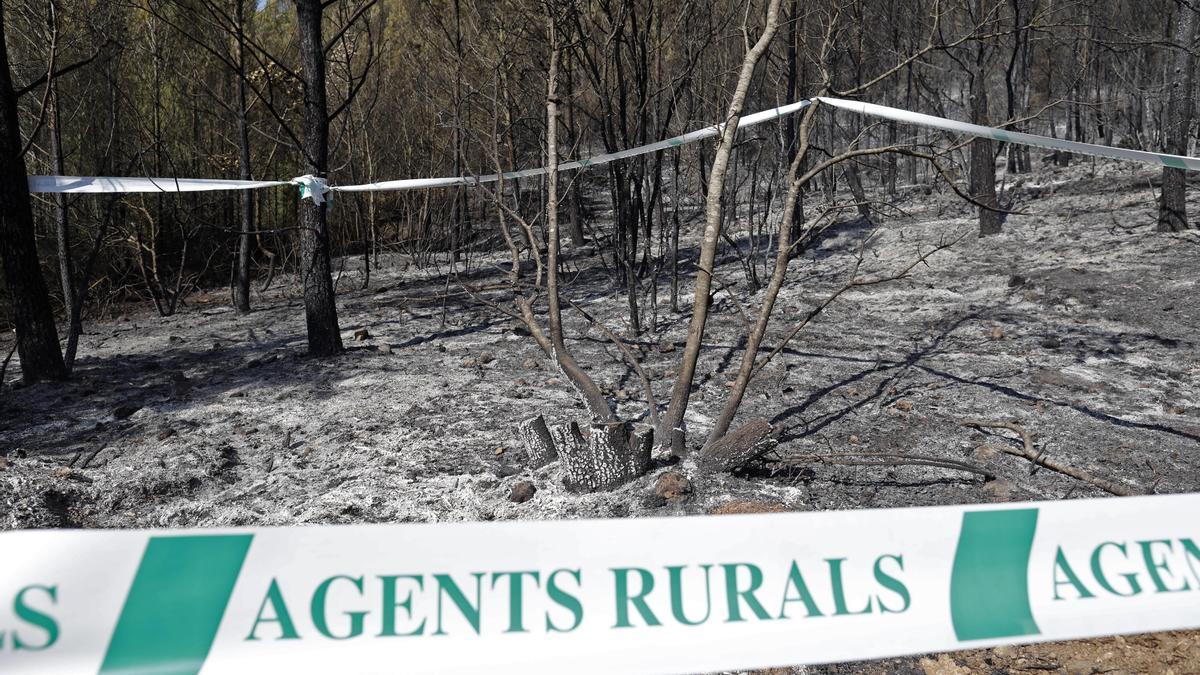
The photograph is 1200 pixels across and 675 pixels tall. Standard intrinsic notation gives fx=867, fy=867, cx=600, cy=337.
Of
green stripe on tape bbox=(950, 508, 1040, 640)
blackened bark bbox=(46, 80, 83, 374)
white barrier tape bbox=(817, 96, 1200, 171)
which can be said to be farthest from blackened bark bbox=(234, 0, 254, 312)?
green stripe on tape bbox=(950, 508, 1040, 640)

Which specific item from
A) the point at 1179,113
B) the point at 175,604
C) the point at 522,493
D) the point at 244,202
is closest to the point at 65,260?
the point at 244,202

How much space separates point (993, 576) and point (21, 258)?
5739 mm

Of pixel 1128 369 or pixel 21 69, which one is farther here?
pixel 21 69

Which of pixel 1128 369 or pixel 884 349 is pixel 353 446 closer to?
pixel 884 349

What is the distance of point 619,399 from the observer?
16.6 ft

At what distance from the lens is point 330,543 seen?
72.7 inches

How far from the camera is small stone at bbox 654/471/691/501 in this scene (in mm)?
3445

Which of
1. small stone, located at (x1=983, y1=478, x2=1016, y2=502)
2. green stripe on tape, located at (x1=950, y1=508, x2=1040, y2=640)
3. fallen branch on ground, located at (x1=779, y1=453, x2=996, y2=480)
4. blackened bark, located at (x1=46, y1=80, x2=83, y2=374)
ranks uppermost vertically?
blackened bark, located at (x1=46, y1=80, x2=83, y2=374)

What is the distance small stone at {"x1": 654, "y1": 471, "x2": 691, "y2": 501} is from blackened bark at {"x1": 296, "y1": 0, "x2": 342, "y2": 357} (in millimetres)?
3561

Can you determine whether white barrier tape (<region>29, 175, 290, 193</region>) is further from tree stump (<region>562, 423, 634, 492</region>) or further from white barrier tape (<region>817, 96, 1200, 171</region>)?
white barrier tape (<region>817, 96, 1200, 171</region>)

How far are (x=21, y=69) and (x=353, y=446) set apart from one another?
260 inches

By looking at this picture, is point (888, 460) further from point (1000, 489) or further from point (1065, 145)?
point (1065, 145)

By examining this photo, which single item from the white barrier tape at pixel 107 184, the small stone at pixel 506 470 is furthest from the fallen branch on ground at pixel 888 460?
the white barrier tape at pixel 107 184

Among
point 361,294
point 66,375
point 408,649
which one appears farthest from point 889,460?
point 361,294
